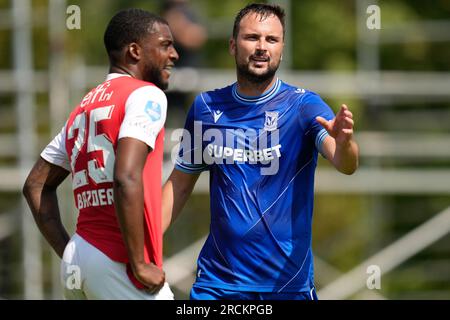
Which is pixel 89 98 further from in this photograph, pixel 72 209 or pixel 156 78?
pixel 72 209

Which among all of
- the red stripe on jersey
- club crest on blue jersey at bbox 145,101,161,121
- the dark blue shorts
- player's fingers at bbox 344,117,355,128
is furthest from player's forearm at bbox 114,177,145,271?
player's fingers at bbox 344,117,355,128

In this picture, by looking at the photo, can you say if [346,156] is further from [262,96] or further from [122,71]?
[122,71]

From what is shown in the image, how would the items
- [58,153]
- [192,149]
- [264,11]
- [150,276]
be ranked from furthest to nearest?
[192,149] < [264,11] < [58,153] < [150,276]

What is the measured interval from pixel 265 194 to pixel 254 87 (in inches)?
23.9

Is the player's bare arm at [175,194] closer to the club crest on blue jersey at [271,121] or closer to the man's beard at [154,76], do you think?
the club crest on blue jersey at [271,121]

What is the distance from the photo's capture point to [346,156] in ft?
18.9

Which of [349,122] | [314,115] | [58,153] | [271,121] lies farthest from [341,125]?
[58,153]

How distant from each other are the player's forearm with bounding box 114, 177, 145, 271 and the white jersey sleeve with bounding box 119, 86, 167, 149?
0.23 m

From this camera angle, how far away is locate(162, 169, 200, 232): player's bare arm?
251 inches

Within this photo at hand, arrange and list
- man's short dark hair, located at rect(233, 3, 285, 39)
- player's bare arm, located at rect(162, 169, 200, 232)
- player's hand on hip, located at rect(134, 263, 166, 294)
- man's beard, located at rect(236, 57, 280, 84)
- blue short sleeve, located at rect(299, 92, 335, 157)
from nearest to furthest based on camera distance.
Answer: player's hand on hip, located at rect(134, 263, 166, 294) < blue short sleeve, located at rect(299, 92, 335, 157) < man's beard, located at rect(236, 57, 280, 84) < man's short dark hair, located at rect(233, 3, 285, 39) < player's bare arm, located at rect(162, 169, 200, 232)

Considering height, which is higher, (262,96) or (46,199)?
(262,96)

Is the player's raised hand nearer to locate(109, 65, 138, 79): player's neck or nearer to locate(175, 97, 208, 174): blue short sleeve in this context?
locate(175, 97, 208, 174): blue short sleeve

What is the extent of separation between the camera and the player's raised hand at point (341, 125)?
5.64 metres

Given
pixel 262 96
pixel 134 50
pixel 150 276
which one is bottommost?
pixel 150 276
